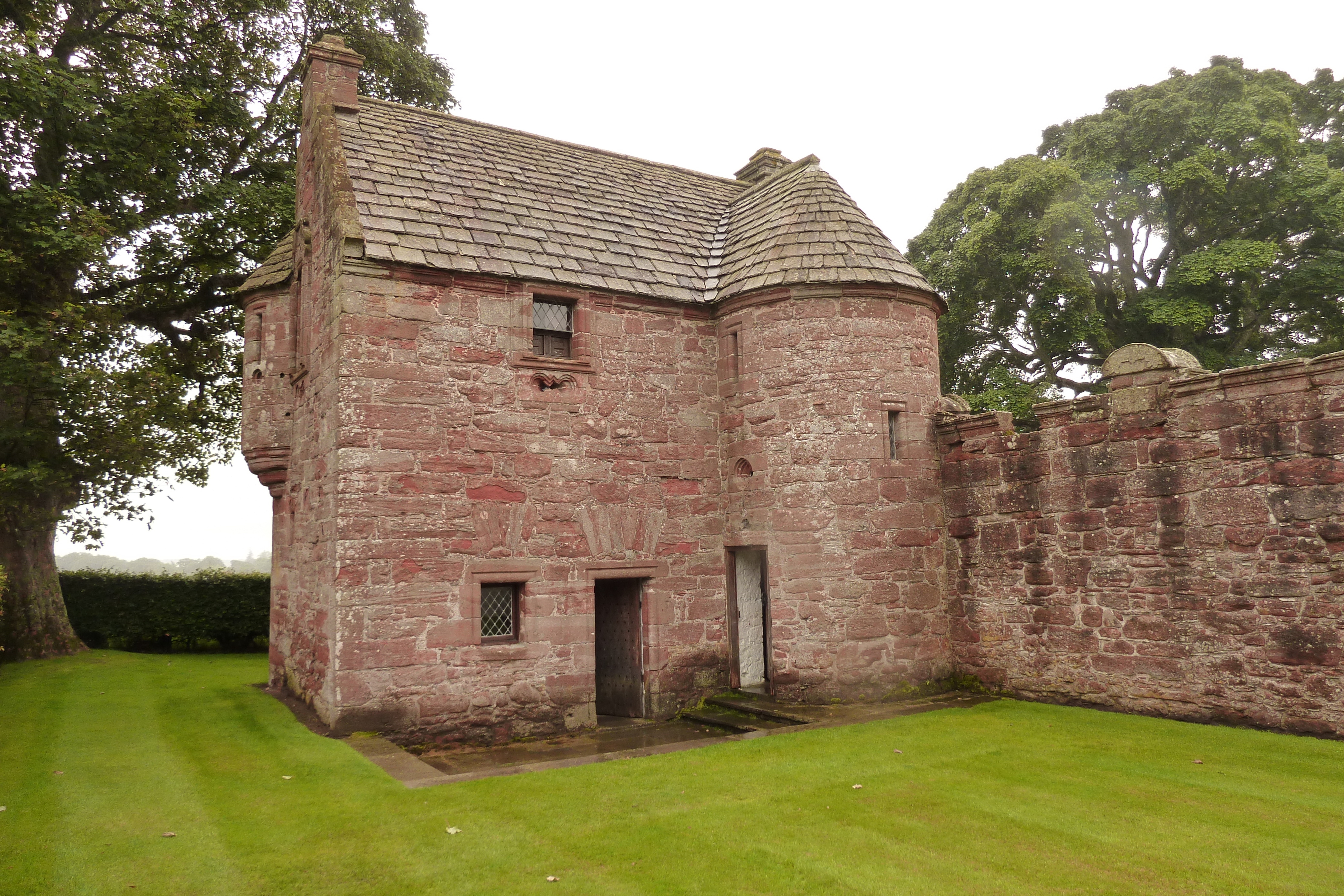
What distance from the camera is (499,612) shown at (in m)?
10.1

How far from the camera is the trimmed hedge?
17969mm

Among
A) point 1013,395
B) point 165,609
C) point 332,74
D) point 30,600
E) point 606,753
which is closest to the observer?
point 606,753

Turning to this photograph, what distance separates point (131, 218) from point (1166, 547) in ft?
57.5

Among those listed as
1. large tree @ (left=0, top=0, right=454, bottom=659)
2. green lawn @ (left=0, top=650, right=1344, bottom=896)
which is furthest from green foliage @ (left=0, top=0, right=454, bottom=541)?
green lawn @ (left=0, top=650, right=1344, bottom=896)

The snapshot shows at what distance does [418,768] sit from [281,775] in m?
1.18

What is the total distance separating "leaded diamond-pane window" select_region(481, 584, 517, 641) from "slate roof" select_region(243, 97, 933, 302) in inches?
154

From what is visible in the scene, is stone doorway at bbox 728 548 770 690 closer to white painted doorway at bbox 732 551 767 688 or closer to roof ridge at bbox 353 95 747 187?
white painted doorway at bbox 732 551 767 688

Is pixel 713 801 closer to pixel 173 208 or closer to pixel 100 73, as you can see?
pixel 173 208

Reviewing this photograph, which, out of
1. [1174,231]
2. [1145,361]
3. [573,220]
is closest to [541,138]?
[573,220]

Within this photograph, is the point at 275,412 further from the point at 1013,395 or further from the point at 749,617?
the point at 1013,395

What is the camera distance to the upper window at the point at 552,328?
10.8 metres

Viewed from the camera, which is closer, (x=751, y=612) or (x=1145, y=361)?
(x=1145, y=361)

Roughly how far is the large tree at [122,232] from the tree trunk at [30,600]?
3 cm

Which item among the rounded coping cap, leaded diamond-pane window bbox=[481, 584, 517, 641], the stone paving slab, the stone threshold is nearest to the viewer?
the stone paving slab
